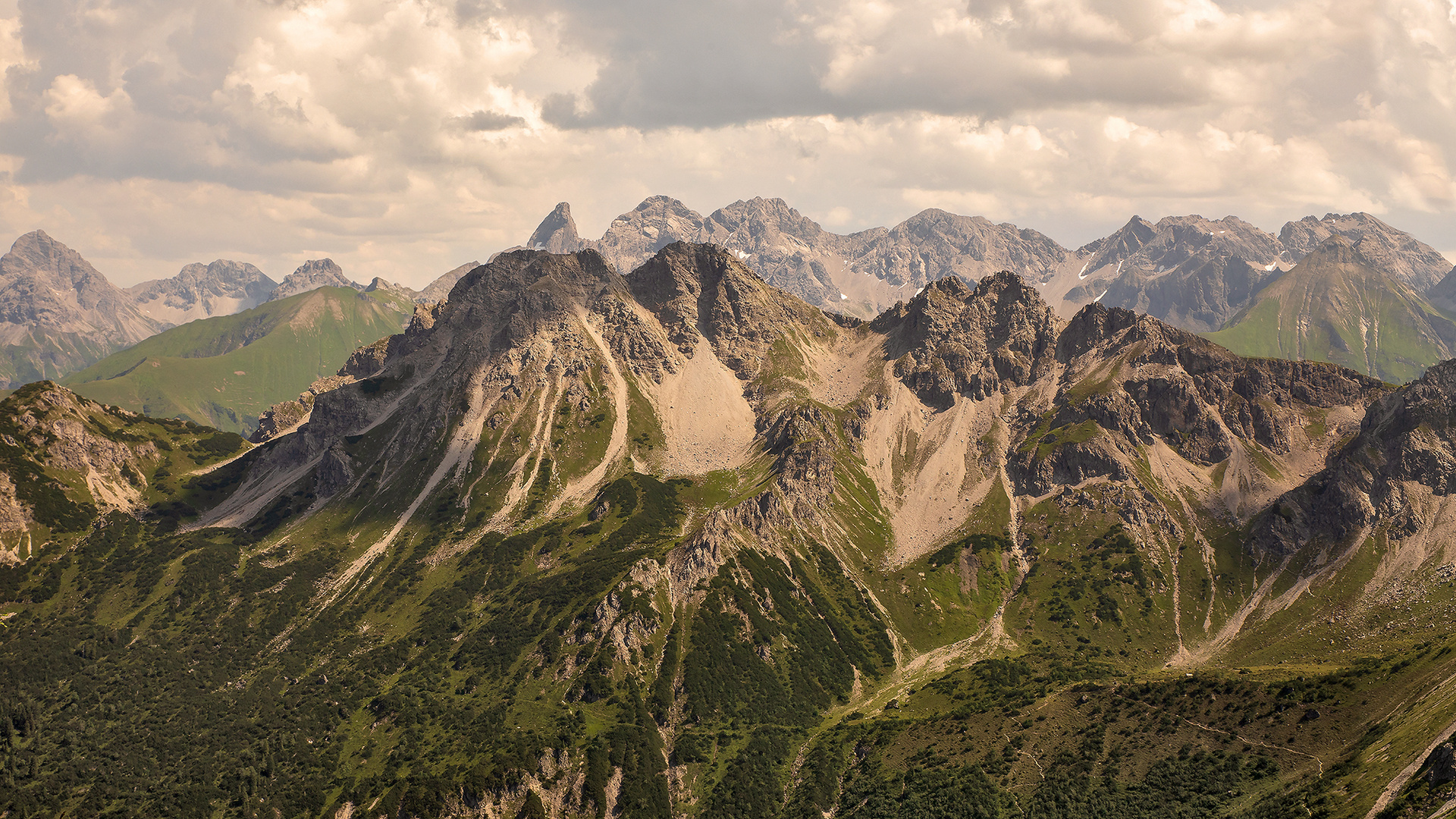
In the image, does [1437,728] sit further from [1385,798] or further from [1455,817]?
[1455,817]

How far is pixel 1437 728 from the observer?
178 meters

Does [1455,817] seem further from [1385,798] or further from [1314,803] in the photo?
[1314,803]

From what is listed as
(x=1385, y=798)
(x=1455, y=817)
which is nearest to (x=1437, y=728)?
(x=1385, y=798)

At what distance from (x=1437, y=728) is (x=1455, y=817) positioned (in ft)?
165

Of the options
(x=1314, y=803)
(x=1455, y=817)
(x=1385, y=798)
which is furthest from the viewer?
(x=1314, y=803)

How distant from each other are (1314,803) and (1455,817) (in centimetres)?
5632

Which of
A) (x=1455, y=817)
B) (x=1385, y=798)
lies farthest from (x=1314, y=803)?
(x=1455, y=817)

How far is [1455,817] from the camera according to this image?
138250 millimetres

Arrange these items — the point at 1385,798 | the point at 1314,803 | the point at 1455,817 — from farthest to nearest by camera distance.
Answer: the point at 1314,803, the point at 1385,798, the point at 1455,817

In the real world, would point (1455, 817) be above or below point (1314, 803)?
above

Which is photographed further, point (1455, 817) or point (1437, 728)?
point (1437, 728)

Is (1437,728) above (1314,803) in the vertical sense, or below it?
above

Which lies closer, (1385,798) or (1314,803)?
(1385,798)

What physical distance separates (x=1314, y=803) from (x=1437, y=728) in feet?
95.9
